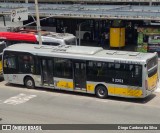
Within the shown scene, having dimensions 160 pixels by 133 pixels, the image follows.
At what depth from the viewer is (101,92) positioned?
22828mm

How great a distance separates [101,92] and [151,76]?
3145mm

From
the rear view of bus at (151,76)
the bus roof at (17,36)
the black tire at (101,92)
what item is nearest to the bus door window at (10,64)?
the bus roof at (17,36)

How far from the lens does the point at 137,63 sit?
21000 millimetres

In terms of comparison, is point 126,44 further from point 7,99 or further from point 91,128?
point 91,128

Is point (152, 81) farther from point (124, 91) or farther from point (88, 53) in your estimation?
point (88, 53)

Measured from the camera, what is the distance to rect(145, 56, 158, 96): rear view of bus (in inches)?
839

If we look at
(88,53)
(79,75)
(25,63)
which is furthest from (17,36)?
(88,53)

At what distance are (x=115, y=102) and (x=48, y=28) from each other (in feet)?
73.0

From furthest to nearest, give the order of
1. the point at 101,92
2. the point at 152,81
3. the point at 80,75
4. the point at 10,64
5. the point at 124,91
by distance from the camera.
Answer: the point at 10,64 → the point at 80,75 → the point at 101,92 → the point at 152,81 → the point at 124,91

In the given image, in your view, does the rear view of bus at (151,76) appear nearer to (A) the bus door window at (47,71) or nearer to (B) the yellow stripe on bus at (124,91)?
(B) the yellow stripe on bus at (124,91)

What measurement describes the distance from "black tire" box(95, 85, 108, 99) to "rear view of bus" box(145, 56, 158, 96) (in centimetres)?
258

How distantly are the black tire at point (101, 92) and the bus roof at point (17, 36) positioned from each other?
421 inches

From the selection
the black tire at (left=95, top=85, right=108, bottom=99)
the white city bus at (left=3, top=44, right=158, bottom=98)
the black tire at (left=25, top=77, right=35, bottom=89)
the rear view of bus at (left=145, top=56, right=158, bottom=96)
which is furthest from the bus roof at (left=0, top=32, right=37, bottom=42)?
the rear view of bus at (left=145, top=56, right=158, bottom=96)

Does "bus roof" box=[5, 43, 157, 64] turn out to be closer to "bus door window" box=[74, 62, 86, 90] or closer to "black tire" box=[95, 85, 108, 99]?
"bus door window" box=[74, 62, 86, 90]
